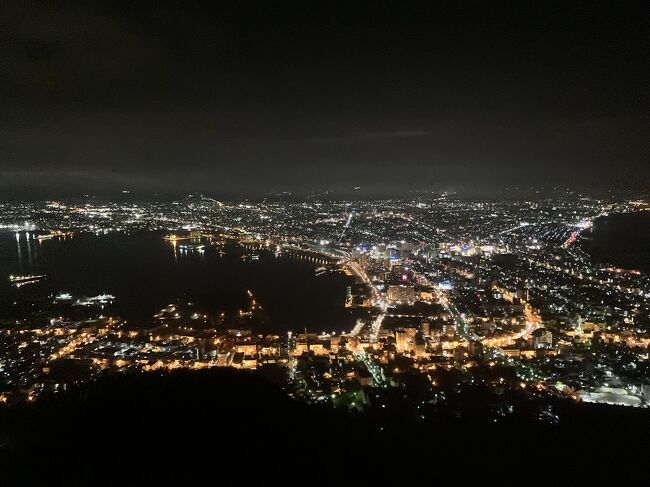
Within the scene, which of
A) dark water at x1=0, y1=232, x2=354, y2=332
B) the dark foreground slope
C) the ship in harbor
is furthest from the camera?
the ship in harbor

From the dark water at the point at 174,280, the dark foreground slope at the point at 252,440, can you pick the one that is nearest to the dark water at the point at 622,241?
the dark water at the point at 174,280

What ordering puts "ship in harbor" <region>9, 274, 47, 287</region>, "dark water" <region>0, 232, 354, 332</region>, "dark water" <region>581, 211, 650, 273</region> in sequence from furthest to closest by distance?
"dark water" <region>581, 211, 650, 273</region> < "ship in harbor" <region>9, 274, 47, 287</region> < "dark water" <region>0, 232, 354, 332</region>

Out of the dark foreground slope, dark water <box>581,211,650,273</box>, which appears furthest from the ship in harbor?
dark water <box>581,211,650,273</box>

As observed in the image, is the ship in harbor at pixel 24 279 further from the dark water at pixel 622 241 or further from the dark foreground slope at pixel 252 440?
the dark water at pixel 622 241

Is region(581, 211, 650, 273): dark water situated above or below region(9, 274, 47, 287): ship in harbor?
above

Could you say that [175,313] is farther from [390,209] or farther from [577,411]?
[390,209]

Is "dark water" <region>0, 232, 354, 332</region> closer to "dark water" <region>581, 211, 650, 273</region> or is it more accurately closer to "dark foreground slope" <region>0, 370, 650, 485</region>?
"dark foreground slope" <region>0, 370, 650, 485</region>
